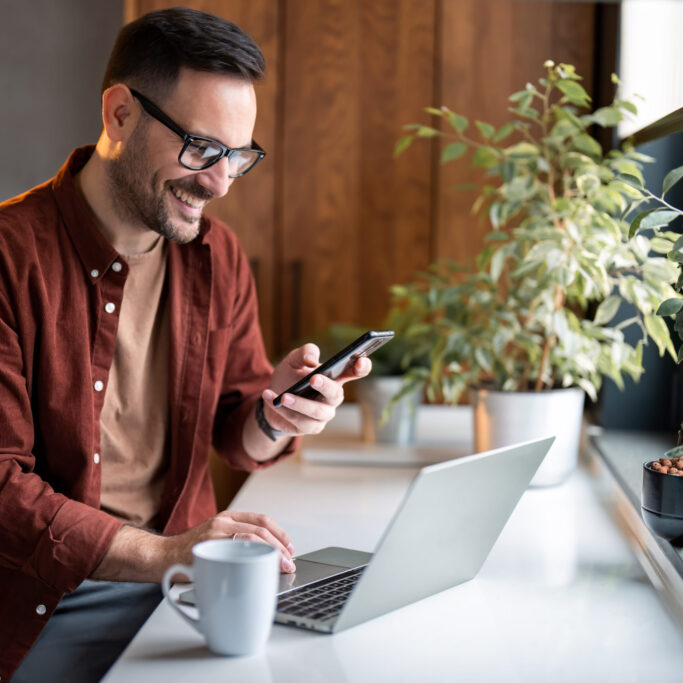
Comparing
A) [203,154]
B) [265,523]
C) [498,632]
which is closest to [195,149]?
[203,154]

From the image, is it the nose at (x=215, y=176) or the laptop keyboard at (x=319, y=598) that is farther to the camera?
the nose at (x=215, y=176)

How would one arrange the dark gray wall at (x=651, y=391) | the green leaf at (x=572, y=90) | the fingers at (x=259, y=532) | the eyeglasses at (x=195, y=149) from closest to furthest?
1. the fingers at (x=259, y=532)
2. the eyeglasses at (x=195, y=149)
3. the green leaf at (x=572, y=90)
4. the dark gray wall at (x=651, y=391)

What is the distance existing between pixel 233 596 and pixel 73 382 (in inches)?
23.9

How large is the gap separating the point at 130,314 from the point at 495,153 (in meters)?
0.70

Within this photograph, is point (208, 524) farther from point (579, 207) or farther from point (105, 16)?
point (105, 16)

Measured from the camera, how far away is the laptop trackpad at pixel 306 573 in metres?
1.05

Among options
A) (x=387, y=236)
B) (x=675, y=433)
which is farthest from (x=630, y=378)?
(x=387, y=236)

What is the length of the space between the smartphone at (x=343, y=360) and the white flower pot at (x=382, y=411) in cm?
60

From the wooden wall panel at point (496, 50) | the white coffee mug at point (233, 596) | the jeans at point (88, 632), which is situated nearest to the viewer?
the white coffee mug at point (233, 596)

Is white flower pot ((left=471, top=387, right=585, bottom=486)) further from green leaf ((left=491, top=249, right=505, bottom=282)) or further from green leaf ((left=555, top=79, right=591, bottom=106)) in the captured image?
green leaf ((left=555, top=79, right=591, bottom=106))

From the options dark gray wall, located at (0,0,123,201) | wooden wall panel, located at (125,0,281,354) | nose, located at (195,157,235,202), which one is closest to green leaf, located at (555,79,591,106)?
nose, located at (195,157,235,202)

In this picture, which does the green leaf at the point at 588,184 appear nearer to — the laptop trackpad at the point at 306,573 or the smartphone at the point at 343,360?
the smartphone at the point at 343,360

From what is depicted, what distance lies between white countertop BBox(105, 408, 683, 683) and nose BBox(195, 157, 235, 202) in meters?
0.52

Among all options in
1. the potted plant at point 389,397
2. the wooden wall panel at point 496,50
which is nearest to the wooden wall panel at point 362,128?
the wooden wall panel at point 496,50
